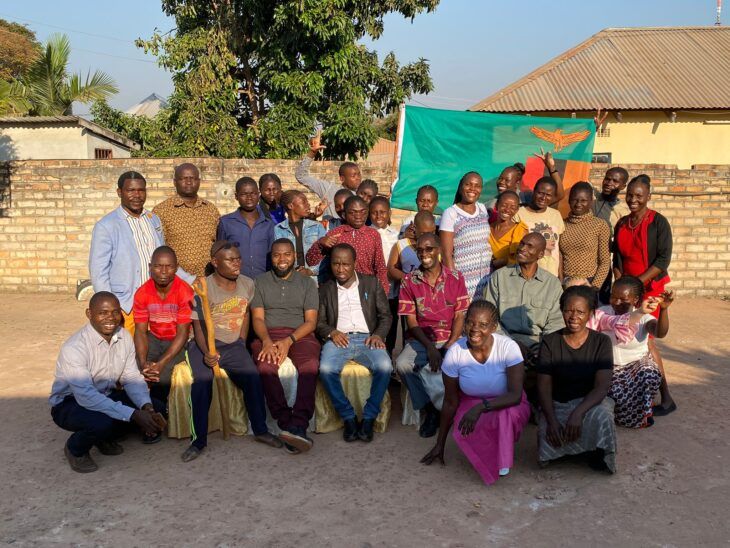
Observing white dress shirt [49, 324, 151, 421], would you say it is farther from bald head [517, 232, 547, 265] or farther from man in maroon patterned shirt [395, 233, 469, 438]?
bald head [517, 232, 547, 265]

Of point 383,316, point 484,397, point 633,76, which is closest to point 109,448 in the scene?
point 383,316

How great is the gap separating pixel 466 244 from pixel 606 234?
1.15 meters

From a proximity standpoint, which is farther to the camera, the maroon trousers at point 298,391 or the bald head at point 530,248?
the bald head at point 530,248

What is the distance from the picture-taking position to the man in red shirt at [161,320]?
14.5 feet

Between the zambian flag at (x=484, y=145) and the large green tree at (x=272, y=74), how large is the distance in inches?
131

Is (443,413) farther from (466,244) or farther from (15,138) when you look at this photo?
(15,138)

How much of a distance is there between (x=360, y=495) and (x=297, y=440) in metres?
0.72

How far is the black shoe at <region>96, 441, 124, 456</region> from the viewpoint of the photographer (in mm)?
4172

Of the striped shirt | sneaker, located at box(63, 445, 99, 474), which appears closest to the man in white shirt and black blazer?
the striped shirt

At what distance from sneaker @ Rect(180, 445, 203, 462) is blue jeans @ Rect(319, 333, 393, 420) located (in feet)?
3.08

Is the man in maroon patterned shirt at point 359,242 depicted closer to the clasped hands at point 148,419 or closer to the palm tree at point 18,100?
the clasped hands at point 148,419

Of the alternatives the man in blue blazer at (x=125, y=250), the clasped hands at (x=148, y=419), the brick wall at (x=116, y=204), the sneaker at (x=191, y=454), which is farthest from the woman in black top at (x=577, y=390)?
the brick wall at (x=116, y=204)

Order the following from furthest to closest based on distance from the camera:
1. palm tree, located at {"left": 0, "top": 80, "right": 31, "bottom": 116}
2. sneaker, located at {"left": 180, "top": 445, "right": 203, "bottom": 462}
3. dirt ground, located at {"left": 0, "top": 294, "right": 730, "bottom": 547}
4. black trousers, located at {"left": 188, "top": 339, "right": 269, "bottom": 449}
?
palm tree, located at {"left": 0, "top": 80, "right": 31, "bottom": 116} < black trousers, located at {"left": 188, "top": 339, "right": 269, "bottom": 449} < sneaker, located at {"left": 180, "top": 445, "right": 203, "bottom": 462} < dirt ground, located at {"left": 0, "top": 294, "right": 730, "bottom": 547}

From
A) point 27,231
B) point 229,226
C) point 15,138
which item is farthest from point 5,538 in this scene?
point 15,138
